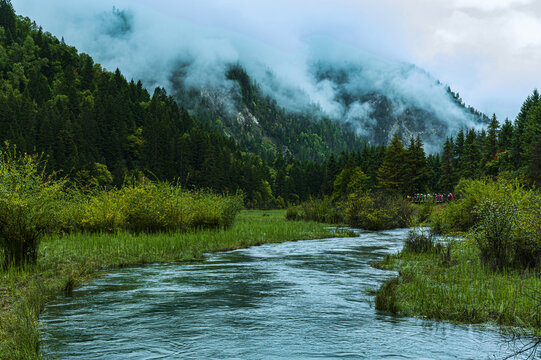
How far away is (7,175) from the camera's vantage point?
12977 millimetres

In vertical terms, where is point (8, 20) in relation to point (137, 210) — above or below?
above

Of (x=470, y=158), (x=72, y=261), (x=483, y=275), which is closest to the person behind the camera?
(x=483, y=275)

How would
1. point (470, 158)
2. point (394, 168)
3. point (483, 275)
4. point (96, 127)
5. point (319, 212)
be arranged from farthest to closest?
point (96, 127)
point (470, 158)
point (394, 168)
point (319, 212)
point (483, 275)

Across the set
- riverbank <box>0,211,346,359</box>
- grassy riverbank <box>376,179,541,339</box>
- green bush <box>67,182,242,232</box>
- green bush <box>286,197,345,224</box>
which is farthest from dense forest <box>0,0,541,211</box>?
grassy riverbank <box>376,179,541,339</box>

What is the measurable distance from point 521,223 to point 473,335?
699 cm

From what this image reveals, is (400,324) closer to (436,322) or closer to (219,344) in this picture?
(436,322)

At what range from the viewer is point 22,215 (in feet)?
41.3

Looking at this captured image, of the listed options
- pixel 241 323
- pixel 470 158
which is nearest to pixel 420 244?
pixel 241 323

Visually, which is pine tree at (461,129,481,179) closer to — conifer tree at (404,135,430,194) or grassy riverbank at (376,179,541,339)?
conifer tree at (404,135,430,194)

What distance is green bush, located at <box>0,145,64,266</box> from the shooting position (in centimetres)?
1245

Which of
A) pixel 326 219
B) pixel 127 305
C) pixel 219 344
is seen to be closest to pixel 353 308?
pixel 219 344

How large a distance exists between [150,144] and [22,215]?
104 metres

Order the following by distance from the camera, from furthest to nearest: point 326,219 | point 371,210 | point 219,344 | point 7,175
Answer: point 326,219, point 371,210, point 7,175, point 219,344

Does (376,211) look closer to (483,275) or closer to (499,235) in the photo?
(499,235)
